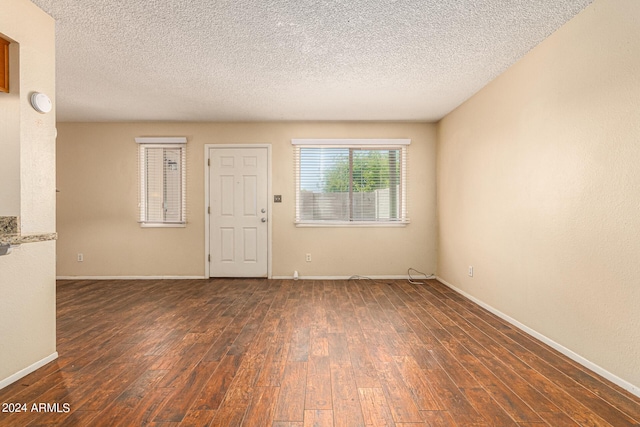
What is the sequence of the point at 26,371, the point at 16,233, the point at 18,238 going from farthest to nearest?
the point at 26,371 < the point at 16,233 < the point at 18,238

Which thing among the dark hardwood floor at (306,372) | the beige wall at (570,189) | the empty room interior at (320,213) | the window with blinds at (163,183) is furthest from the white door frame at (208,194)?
the beige wall at (570,189)

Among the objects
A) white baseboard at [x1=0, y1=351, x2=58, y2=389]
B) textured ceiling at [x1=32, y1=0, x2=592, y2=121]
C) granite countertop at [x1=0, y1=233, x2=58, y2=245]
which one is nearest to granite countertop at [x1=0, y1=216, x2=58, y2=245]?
granite countertop at [x1=0, y1=233, x2=58, y2=245]

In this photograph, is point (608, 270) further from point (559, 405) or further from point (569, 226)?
point (559, 405)

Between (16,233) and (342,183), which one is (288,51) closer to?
(16,233)

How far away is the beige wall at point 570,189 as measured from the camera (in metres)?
1.88

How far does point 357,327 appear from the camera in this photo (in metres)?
2.86

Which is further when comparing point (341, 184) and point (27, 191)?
point (341, 184)

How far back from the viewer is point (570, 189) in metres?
2.30

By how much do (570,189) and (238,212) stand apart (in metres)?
3.98

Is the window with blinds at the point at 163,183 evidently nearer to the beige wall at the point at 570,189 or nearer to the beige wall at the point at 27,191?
the beige wall at the point at 27,191

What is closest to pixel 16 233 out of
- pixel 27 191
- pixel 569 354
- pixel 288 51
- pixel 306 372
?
pixel 27 191

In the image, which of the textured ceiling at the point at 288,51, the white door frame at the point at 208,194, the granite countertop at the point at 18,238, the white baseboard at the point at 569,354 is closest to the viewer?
the granite countertop at the point at 18,238

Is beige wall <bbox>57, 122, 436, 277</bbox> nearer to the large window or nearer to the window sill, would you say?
the window sill

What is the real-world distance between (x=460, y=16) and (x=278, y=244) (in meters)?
3.60
